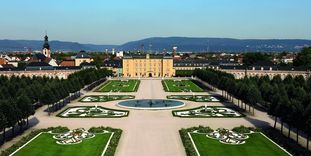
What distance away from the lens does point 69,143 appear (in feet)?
135

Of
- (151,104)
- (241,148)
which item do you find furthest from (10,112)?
(151,104)

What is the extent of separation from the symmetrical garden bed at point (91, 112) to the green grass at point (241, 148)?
20.0m

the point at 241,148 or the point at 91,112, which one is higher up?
the point at 241,148

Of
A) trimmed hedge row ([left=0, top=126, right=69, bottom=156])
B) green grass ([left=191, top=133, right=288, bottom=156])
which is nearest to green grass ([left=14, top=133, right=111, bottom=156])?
trimmed hedge row ([left=0, top=126, right=69, bottom=156])

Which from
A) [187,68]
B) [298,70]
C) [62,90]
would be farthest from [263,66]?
[62,90]

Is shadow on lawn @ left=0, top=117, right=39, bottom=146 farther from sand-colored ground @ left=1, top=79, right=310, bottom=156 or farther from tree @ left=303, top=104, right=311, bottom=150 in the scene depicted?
tree @ left=303, top=104, right=311, bottom=150

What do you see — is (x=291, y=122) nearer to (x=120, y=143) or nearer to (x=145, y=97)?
(x=120, y=143)

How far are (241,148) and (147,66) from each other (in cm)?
12491

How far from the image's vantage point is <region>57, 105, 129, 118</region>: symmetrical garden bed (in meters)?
59.2

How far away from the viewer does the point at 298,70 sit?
398 feet

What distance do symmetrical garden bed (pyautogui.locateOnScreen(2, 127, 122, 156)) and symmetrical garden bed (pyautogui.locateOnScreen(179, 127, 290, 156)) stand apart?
8.09 m

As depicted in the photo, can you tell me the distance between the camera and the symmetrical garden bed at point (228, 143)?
123 feet

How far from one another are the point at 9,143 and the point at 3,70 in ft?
306

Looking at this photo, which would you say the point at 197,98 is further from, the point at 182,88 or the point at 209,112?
the point at 182,88
